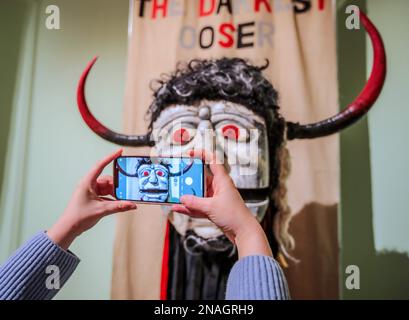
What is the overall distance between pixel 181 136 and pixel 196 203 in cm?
31

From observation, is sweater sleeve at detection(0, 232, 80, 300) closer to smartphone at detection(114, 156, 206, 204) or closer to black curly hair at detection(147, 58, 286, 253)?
smartphone at detection(114, 156, 206, 204)

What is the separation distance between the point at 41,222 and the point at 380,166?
101 centimetres

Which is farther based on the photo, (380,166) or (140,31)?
(140,31)

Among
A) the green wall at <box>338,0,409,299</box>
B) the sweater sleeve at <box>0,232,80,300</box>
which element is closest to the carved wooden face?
the green wall at <box>338,0,409,299</box>

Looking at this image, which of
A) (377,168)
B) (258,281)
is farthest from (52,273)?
(377,168)

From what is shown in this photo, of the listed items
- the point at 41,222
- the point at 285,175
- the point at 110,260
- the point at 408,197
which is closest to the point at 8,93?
the point at 41,222

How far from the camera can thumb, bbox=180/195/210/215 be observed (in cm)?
57

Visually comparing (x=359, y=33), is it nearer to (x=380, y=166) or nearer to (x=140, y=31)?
(x=380, y=166)

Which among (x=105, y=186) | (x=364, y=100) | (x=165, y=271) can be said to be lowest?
(x=165, y=271)

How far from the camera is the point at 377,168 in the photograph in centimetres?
84

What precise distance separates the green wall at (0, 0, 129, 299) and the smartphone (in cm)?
28

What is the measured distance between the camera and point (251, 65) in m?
0.88

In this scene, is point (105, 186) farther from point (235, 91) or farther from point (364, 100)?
point (364, 100)

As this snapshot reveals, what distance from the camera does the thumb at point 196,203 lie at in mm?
569
